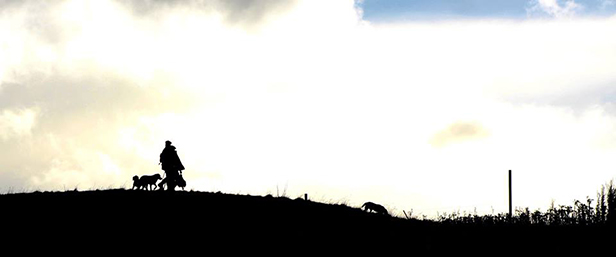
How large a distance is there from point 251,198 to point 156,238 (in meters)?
6.65

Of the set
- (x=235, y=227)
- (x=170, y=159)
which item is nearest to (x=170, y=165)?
(x=170, y=159)

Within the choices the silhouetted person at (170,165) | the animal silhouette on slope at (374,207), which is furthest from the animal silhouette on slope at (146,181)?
the animal silhouette on slope at (374,207)

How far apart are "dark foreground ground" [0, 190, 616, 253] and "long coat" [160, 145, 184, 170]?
2877 millimetres

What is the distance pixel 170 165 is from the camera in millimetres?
28781

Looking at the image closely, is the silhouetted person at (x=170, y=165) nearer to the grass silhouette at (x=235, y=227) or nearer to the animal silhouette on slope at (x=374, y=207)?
the grass silhouette at (x=235, y=227)

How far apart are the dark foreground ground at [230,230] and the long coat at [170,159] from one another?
288cm

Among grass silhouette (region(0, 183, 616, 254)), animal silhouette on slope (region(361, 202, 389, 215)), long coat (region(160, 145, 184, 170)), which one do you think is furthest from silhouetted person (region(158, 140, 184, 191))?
animal silhouette on slope (region(361, 202, 389, 215))

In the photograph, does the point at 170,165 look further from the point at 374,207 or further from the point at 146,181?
the point at 374,207

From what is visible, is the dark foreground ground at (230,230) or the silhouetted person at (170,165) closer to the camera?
the dark foreground ground at (230,230)

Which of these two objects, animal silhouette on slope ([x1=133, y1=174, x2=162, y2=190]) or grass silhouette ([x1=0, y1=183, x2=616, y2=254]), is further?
animal silhouette on slope ([x1=133, y1=174, x2=162, y2=190])

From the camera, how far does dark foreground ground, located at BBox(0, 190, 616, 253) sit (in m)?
19.7

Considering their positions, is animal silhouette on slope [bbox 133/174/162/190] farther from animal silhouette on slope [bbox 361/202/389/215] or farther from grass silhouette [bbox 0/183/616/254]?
animal silhouette on slope [bbox 361/202/389/215]

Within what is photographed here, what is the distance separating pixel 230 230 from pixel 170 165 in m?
8.53

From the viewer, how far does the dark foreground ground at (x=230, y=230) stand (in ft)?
64.7
